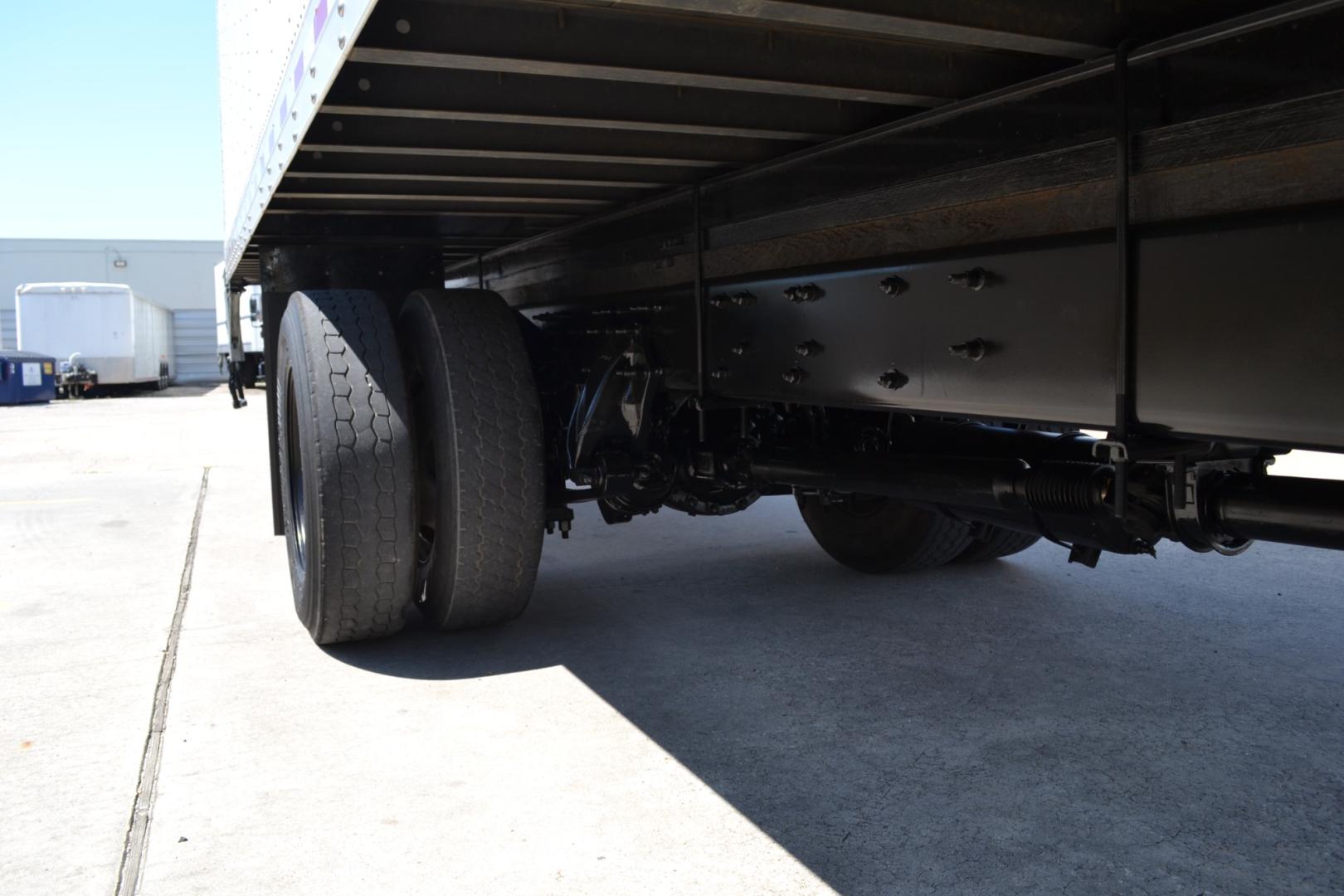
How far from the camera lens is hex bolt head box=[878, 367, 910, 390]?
2588mm

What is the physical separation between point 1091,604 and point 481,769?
2637 mm

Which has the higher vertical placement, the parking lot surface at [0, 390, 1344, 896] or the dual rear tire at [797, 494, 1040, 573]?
the dual rear tire at [797, 494, 1040, 573]

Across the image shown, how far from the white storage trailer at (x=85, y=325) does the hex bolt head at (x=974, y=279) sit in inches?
1050

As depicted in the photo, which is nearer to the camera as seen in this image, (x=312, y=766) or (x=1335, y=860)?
(x=1335, y=860)

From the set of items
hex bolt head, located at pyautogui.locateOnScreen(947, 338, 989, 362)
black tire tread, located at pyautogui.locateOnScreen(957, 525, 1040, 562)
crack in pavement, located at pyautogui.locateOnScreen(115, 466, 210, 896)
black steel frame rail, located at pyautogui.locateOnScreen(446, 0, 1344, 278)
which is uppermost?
black steel frame rail, located at pyautogui.locateOnScreen(446, 0, 1344, 278)

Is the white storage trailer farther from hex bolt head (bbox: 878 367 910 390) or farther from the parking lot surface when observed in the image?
hex bolt head (bbox: 878 367 910 390)

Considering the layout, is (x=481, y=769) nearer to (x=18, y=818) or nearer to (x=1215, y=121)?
(x=18, y=818)

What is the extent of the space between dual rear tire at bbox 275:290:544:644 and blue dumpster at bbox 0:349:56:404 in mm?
21068

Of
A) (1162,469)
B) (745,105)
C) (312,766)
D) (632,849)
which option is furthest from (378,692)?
(1162,469)

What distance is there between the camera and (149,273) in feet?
143

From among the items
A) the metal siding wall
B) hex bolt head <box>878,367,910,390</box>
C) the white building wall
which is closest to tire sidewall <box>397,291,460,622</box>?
hex bolt head <box>878,367,910,390</box>

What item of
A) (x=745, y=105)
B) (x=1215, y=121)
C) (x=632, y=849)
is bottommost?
(x=632, y=849)

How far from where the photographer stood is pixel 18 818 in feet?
9.03

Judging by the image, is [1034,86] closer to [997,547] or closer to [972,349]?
[972,349]
